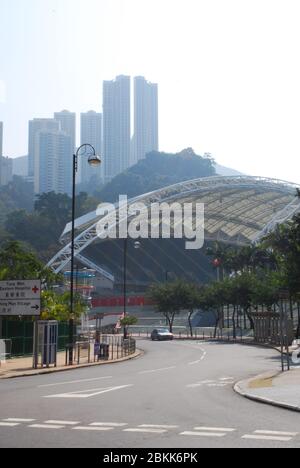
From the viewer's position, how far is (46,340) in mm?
28516

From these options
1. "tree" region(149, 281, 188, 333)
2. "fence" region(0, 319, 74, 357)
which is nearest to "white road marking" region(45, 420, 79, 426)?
"fence" region(0, 319, 74, 357)

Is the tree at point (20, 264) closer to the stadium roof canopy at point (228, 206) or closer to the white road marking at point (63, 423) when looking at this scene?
the white road marking at point (63, 423)

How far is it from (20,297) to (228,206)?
83965mm

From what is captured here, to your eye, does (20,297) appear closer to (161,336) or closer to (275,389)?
(275,389)

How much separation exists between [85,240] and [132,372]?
82.2 meters

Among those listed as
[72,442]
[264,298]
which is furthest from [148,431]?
[264,298]

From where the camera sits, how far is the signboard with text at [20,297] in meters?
29.2

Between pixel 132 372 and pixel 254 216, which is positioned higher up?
pixel 254 216

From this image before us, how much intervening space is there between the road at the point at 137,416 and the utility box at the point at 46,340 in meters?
6.37

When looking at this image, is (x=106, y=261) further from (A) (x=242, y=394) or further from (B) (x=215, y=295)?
(A) (x=242, y=394)

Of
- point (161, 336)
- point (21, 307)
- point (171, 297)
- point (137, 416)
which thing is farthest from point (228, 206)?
point (137, 416)

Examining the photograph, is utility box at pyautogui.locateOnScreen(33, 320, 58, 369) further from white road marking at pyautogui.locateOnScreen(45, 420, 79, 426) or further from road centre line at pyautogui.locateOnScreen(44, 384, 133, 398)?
white road marking at pyautogui.locateOnScreen(45, 420, 79, 426)
